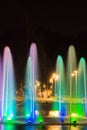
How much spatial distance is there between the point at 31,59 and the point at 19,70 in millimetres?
20603

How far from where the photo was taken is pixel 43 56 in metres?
55.2

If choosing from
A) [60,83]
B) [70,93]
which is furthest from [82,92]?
[70,93]

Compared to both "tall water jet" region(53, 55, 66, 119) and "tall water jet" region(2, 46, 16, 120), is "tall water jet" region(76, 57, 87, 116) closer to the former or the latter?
"tall water jet" region(53, 55, 66, 119)

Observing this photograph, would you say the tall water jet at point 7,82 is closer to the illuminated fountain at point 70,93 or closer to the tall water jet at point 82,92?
the illuminated fountain at point 70,93

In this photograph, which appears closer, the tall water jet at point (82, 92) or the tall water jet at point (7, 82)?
the tall water jet at point (7, 82)

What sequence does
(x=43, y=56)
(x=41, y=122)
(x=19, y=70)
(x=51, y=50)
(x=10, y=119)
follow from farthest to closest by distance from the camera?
(x=51, y=50) < (x=43, y=56) < (x=19, y=70) < (x=10, y=119) < (x=41, y=122)

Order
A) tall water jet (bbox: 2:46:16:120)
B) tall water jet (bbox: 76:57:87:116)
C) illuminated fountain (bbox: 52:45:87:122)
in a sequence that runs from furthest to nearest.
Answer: tall water jet (bbox: 76:57:87:116) < tall water jet (bbox: 2:46:16:120) < illuminated fountain (bbox: 52:45:87:122)

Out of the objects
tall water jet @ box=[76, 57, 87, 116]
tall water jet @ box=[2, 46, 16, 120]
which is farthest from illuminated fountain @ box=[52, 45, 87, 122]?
tall water jet @ box=[2, 46, 16, 120]

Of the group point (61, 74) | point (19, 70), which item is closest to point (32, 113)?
point (61, 74)

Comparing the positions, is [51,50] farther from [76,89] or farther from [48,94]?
[76,89]

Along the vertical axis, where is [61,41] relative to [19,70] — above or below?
above

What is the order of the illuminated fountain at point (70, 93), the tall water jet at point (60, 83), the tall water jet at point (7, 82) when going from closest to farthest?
the illuminated fountain at point (70, 93) → the tall water jet at point (7, 82) → the tall water jet at point (60, 83)

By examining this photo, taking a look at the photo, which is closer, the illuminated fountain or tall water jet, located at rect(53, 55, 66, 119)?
the illuminated fountain

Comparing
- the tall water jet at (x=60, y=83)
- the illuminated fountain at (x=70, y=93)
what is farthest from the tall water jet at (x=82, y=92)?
the tall water jet at (x=60, y=83)
